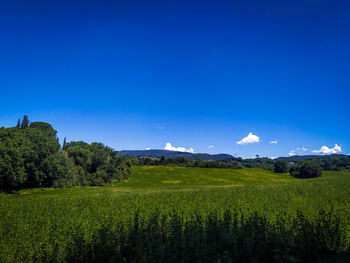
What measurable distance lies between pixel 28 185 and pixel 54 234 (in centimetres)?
4668

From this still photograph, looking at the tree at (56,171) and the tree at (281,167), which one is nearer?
the tree at (56,171)

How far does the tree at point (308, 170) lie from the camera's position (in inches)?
3558

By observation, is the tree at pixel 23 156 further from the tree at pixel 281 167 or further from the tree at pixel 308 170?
the tree at pixel 281 167

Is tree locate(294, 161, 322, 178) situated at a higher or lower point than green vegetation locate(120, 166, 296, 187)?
higher

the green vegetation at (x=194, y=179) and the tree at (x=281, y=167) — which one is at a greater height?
the tree at (x=281, y=167)

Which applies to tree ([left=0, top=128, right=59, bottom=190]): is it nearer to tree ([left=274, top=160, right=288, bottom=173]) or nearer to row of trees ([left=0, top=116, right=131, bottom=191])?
row of trees ([left=0, top=116, right=131, bottom=191])

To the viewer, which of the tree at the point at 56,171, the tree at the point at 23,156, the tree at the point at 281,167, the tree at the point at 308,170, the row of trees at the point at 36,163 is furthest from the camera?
the tree at the point at 281,167

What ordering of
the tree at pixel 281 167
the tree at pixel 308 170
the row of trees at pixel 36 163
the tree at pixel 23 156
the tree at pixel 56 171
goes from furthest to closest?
the tree at pixel 281 167 → the tree at pixel 308 170 → the tree at pixel 56 171 → the row of trees at pixel 36 163 → the tree at pixel 23 156

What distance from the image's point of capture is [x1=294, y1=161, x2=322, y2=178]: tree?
297 feet

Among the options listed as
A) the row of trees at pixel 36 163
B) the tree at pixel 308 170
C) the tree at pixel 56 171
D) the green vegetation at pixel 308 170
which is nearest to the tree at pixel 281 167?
the green vegetation at pixel 308 170

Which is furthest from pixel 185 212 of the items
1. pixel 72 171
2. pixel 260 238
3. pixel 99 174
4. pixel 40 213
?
pixel 99 174

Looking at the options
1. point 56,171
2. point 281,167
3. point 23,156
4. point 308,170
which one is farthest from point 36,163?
point 281,167

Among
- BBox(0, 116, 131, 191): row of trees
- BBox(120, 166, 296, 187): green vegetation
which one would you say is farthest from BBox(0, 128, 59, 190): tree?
BBox(120, 166, 296, 187): green vegetation

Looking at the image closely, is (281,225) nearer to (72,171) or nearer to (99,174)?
(72,171)
